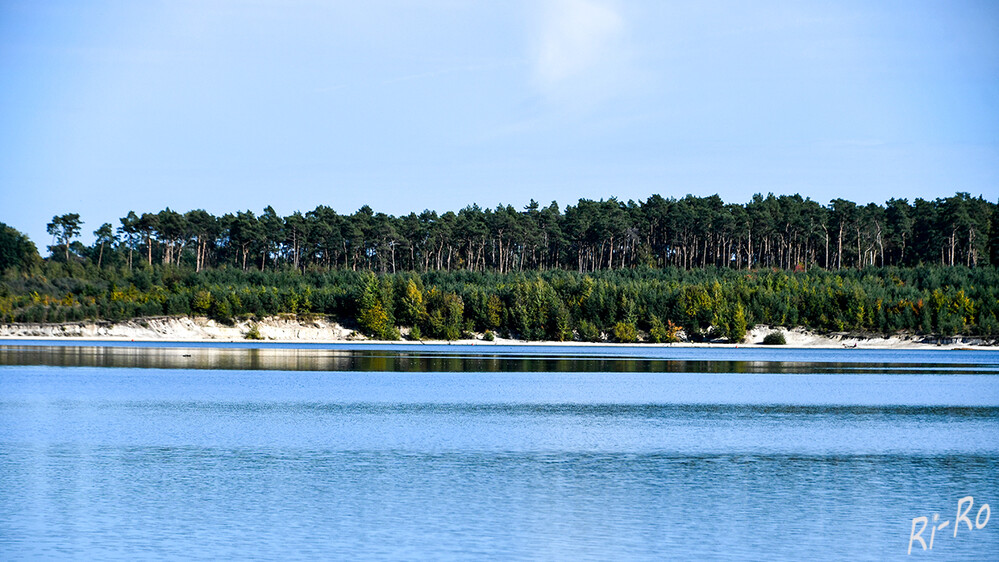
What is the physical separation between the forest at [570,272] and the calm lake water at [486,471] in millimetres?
74127

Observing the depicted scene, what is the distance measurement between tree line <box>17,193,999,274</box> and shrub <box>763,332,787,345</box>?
112 ft

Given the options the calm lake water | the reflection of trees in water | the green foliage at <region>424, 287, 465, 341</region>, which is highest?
the green foliage at <region>424, 287, 465, 341</region>

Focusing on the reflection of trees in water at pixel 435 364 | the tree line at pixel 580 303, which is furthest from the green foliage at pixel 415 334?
the reflection of trees in water at pixel 435 364

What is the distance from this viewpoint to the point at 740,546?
2005cm

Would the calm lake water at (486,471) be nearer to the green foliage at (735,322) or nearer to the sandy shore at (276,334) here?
the green foliage at (735,322)

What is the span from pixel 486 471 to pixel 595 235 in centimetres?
14478

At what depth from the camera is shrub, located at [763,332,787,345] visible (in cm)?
13462

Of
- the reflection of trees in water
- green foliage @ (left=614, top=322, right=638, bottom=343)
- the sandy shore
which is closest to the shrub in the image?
the sandy shore

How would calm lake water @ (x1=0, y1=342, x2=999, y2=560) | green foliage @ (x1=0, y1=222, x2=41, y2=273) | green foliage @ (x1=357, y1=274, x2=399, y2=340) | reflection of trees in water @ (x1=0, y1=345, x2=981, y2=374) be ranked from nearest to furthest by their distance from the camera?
A: 1. calm lake water @ (x1=0, y1=342, x2=999, y2=560)
2. reflection of trees in water @ (x1=0, y1=345, x2=981, y2=374)
3. green foliage @ (x1=357, y1=274, x2=399, y2=340)
4. green foliage @ (x1=0, y1=222, x2=41, y2=273)

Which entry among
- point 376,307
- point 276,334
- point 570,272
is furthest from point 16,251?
point 570,272

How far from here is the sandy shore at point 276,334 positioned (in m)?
133

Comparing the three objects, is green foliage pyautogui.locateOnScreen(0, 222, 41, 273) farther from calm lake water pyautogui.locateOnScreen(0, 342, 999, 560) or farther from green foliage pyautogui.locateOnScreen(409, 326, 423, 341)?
calm lake water pyautogui.locateOnScreen(0, 342, 999, 560)

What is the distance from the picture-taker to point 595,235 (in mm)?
172125

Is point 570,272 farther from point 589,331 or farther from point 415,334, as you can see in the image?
point 415,334
